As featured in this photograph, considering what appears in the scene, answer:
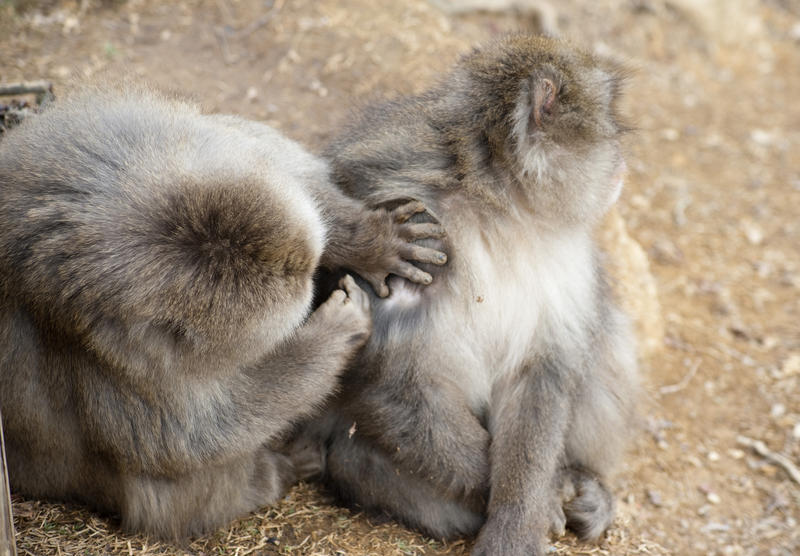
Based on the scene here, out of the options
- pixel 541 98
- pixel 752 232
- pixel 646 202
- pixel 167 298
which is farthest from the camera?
pixel 646 202

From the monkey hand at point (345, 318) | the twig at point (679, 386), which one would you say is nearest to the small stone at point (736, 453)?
the twig at point (679, 386)

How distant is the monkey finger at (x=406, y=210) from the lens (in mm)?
3357

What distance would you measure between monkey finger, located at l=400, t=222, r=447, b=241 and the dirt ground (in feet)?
3.71

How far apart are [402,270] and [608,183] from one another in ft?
3.08

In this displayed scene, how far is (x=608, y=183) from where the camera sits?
3498 millimetres

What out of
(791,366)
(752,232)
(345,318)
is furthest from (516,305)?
(752,232)

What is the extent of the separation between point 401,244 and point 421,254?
88 millimetres

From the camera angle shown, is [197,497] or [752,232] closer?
[197,497]

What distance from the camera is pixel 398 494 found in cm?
369

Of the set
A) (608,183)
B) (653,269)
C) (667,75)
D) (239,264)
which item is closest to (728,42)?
(667,75)

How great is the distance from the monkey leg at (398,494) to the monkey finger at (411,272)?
0.80 meters

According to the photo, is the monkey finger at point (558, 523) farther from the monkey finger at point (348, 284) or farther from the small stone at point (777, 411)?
the small stone at point (777, 411)

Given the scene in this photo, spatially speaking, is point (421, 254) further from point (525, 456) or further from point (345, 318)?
point (525, 456)

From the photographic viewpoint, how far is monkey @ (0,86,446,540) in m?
2.67
